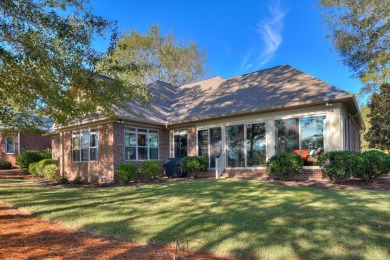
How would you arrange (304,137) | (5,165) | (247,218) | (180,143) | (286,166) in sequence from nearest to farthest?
(247,218) → (286,166) → (304,137) → (180,143) → (5,165)

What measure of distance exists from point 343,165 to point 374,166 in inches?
40.9

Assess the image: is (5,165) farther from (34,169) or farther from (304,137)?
(304,137)

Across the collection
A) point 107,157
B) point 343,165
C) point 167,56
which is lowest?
point 343,165

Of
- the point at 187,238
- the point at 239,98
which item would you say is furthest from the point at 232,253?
the point at 239,98

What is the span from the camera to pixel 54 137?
839 inches

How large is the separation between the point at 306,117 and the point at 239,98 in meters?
3.72

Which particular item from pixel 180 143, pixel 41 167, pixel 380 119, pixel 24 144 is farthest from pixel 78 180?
pixel 380 119

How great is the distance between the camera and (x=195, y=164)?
42.6 ft

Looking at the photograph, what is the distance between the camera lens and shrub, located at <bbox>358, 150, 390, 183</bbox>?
922 centimetres

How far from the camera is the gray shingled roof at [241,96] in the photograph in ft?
37.8

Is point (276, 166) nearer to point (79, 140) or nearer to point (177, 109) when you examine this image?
point (177, 109)

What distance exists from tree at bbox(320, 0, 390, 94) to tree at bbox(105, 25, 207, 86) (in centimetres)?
1708

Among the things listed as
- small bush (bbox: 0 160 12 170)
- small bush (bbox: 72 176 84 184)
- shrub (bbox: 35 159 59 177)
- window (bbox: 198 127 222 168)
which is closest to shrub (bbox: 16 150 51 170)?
small bush (bbox: 0 160 12 170)

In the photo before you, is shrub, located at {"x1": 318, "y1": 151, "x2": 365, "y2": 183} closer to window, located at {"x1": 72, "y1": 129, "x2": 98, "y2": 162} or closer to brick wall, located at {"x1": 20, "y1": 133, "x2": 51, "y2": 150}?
window, located at {"x1": 72, "y1": 129, "x2": 98, "y2": 162}
